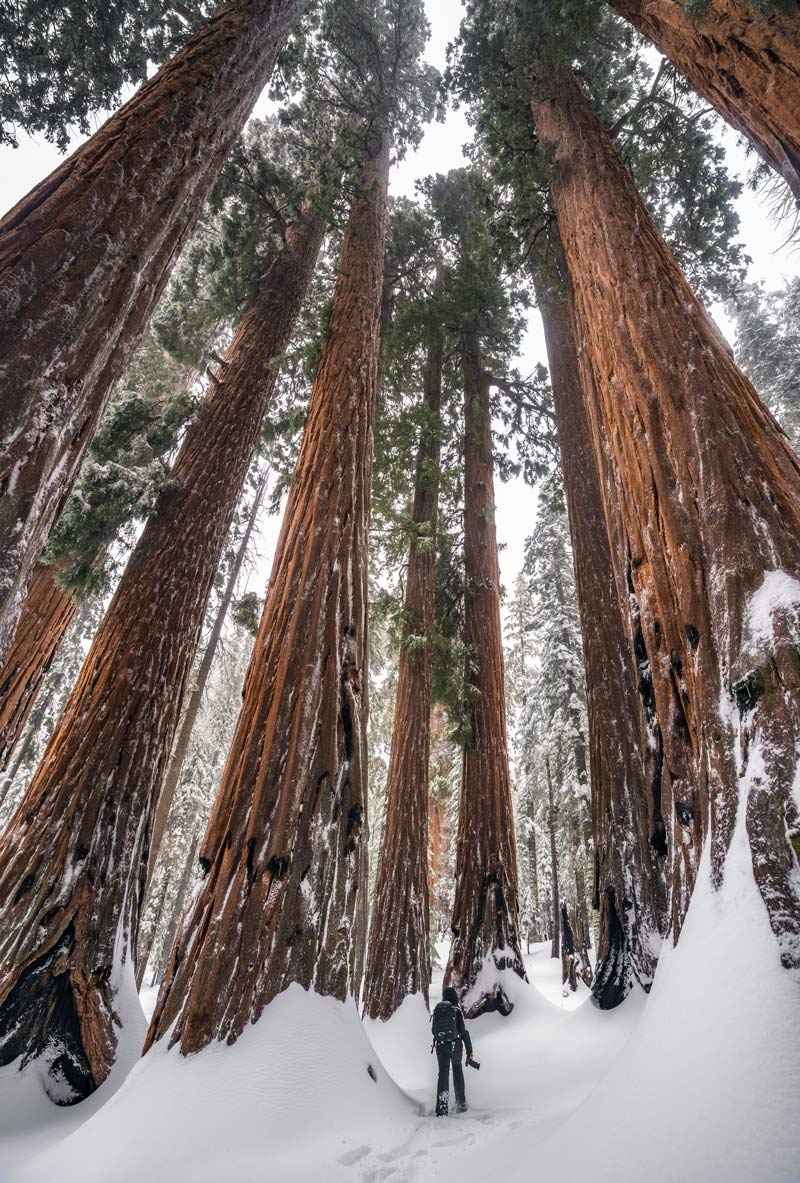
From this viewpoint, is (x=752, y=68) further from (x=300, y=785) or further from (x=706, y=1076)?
(x=300, y=785)

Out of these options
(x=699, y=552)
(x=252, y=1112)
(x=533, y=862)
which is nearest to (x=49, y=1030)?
(x=252, y=1112)

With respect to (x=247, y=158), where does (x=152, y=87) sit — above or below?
below

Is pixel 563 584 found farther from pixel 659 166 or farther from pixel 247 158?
pixel 247 158

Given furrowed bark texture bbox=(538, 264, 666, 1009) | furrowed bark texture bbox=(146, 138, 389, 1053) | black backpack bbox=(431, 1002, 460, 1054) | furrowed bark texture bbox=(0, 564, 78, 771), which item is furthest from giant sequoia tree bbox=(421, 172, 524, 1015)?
furrowed bark texture bbox=(0, 564, 78, 771)

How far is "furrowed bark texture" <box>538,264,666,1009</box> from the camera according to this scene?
4770mm

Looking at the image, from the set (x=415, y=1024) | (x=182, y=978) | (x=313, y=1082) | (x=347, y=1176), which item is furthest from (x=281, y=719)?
(x=415, y=1024)

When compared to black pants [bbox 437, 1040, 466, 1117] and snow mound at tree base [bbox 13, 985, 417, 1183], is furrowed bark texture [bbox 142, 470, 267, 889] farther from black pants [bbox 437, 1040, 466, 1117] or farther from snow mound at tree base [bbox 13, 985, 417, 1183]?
snow mound at tree base [bbox 13, 985, 417, 1183]

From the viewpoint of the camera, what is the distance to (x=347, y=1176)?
1.97m

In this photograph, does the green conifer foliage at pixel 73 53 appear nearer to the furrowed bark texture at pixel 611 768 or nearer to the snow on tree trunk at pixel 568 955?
the furrowed bark texture at pixel 611 768

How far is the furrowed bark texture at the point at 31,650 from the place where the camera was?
654 cm

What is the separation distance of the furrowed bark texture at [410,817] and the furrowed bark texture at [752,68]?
5.73 metres

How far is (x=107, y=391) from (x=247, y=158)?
728 centimetres

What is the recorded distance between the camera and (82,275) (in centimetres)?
238

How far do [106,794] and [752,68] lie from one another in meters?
6.42
